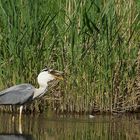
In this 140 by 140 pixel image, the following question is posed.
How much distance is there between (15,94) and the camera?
9.14 metres

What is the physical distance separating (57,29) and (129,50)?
1.11m

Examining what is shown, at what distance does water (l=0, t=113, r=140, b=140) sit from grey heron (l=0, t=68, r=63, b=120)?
275 millimetres

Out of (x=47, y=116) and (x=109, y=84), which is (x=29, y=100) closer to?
(x=47, y=116)

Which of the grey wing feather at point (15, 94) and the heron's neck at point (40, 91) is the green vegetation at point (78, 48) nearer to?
the heron's neck at point (40, 91)

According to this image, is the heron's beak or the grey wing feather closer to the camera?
the grey wing feather

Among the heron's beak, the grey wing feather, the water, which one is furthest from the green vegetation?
the grey wing feather

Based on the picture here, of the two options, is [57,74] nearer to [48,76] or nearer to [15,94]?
[48,76]

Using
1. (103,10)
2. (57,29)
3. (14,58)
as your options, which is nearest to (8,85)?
(14,58)

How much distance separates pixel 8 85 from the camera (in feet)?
31.5

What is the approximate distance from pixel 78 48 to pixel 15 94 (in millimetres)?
1165

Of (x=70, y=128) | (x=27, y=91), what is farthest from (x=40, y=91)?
(x=70, y=128)

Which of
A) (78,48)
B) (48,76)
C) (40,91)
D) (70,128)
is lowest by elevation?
(70,128)

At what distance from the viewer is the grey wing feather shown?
9.05 meters

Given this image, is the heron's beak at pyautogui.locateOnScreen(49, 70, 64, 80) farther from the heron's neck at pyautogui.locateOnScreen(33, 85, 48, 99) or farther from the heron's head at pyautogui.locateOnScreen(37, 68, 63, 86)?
the heron's neck at pyautogui.locateOnScreen(33, 85, 48, 99)
